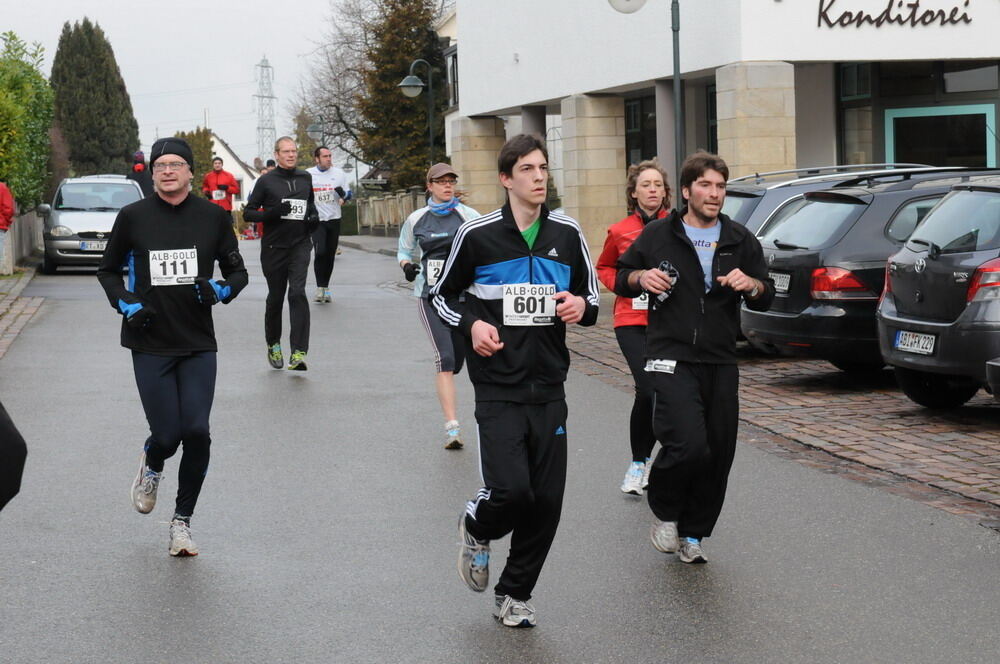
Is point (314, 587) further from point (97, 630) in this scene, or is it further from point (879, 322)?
point (879, 322)

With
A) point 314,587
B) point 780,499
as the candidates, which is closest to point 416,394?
point 780,499

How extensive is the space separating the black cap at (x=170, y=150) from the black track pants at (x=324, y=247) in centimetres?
1300

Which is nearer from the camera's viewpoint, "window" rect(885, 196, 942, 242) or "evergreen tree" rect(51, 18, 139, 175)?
"window" rect(885, 196, 942, 242)

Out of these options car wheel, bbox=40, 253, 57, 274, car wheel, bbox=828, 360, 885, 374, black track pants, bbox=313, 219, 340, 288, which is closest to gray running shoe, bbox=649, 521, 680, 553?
car wheel, bbox=828, 360, 885, 374

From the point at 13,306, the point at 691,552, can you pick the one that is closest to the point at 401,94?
the point at 13,306

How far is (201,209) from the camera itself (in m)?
7.30

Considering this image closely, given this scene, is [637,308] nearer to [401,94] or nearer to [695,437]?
[695,437]

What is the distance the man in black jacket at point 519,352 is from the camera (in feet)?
19.0

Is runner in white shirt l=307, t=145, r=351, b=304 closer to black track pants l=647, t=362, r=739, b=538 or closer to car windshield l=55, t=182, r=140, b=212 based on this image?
car windshield l=55, t=182, r=140, b=212

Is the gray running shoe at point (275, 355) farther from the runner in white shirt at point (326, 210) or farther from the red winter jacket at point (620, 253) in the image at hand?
the runner in white shirt at point (326, 210)

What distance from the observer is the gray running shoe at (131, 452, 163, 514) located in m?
7.39

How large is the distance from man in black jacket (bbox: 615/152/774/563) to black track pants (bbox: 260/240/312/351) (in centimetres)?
734

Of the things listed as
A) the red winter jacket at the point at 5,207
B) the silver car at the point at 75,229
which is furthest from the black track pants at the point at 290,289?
the silver car at the point at 75,229

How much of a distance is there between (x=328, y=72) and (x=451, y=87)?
33.5 meters
